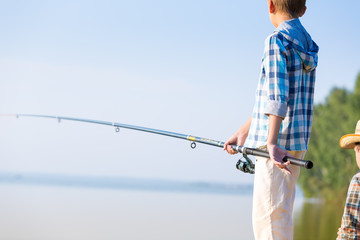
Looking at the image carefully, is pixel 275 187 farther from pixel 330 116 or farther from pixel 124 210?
pixel 330 116

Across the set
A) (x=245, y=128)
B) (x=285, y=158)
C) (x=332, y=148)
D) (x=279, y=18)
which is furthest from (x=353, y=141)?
(x=332, y=148)

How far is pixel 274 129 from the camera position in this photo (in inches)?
104

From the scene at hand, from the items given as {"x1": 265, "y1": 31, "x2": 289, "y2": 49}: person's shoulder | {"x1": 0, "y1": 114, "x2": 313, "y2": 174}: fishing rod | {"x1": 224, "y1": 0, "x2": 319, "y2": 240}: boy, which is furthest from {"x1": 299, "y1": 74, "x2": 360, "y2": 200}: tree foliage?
{"x1": 265, "y1": 31, "x2": 289, "y2": 49}: person's shoulder

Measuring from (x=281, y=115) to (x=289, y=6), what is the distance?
56 centimetres

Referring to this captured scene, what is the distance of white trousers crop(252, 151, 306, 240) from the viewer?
9.00 ft

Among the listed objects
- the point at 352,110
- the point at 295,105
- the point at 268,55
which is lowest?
the point at 295,105

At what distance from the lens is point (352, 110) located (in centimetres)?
2631

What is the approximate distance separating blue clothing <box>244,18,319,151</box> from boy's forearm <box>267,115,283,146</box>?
4 centimetres

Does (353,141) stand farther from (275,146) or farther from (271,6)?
(271,6)

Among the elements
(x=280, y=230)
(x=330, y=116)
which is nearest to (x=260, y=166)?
(x=280, y=230)

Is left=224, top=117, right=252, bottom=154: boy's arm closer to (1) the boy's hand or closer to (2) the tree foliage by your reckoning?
(1) the boy's hand

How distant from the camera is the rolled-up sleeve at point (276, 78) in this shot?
2.66 meters

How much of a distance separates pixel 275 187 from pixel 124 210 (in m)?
17.4

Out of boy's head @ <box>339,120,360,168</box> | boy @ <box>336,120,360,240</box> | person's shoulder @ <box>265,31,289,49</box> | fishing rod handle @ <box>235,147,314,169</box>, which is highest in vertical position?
person's shoulder @ <box>265,31,289,49</box>
